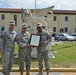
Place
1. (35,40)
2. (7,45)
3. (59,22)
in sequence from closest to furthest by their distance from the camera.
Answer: (7,45) < (35,40) < (59,22)

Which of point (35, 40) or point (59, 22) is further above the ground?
point (35, 40)

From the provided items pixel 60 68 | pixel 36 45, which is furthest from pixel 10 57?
pixel 60 68

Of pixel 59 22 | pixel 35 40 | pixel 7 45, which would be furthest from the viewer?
pixel 59 22

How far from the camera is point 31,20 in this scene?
15.3m

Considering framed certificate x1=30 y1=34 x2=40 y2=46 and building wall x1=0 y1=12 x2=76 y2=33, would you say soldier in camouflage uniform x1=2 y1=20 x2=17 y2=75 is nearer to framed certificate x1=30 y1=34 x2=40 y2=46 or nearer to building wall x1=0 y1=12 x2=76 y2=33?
framed certificate x1=30 y1=34 x2=40 y2=46

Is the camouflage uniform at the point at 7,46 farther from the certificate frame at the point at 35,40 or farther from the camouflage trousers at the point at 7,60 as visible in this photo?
the certificate frame at the point at 35,40

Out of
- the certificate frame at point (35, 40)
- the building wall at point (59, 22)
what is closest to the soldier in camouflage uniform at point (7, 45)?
the certificate frame at point (35, 40)

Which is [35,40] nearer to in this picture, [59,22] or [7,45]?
[7,45]

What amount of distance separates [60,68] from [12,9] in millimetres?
58761

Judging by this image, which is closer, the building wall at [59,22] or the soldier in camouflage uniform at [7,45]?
the soldier in camouflage uniform at [7,45]

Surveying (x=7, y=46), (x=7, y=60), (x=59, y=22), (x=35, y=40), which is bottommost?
(x=59, y=22)

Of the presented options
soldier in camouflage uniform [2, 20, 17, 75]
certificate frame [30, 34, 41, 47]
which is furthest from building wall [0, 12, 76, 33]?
soldier in camouflage uniform [2, 20, 17, 75]

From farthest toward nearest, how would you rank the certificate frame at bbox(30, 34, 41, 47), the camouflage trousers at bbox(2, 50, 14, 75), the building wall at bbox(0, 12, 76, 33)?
the building wall at bbox(0, 12, 76, 33)
the certificate frame at bbox(30, 34, 41, 47)
the camouflage trousers at bbox(2, 50, 14, 75)

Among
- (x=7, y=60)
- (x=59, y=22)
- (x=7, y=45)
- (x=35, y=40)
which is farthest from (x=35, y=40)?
(x=59, y=22)
